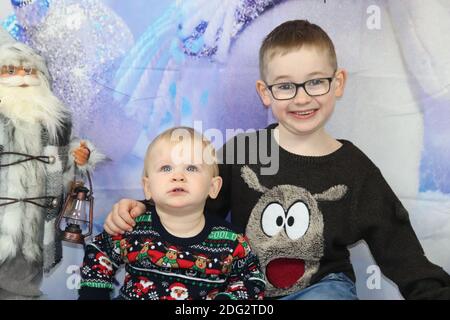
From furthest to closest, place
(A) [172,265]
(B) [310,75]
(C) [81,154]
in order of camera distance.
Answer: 1. (C) [81,154]
2. (B) [310,75]
3. (A) [172,265]

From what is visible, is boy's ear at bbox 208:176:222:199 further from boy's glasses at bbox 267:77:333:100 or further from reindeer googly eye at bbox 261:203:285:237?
boy's glasses at bbox 267:77:333:100

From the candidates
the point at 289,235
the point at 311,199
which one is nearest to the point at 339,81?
the point at 311,199

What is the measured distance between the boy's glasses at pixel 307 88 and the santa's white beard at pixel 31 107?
58 centimetres

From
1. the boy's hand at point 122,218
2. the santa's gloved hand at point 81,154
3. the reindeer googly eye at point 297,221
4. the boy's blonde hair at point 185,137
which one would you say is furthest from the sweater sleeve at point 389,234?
the santa's gloved hand at point 81,154

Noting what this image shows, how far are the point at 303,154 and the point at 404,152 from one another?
35cm

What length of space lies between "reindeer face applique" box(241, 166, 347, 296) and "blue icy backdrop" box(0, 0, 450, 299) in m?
0.28

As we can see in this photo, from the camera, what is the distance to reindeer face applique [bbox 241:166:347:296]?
1.47m

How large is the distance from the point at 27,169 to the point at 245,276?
61cm

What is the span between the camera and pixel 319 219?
148 centimetres

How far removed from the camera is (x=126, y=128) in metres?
1.67

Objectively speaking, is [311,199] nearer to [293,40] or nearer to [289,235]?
[289,235]
